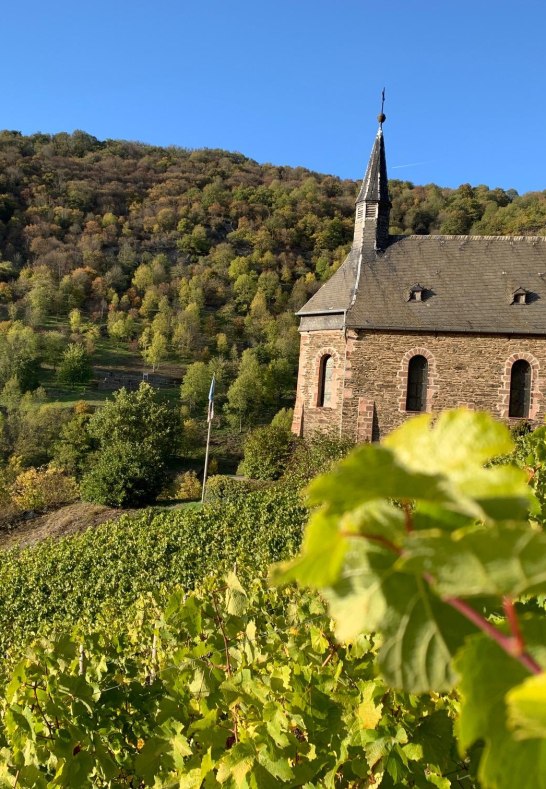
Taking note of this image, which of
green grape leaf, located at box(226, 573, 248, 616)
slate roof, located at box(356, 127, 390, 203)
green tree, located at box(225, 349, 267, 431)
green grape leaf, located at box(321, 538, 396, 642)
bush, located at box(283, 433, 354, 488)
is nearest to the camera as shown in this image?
green grape leaf, located at box(321, 538, 396, 642)

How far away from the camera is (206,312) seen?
206 ft

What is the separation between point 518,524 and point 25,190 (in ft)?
284

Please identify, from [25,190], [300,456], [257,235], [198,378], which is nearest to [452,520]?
[300,456]

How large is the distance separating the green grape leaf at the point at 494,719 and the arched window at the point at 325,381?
19095 mm

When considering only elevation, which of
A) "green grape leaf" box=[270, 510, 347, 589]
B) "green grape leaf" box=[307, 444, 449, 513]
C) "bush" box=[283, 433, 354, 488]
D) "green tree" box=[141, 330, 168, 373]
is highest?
"green tree" box=[141, 330, 168, 373]

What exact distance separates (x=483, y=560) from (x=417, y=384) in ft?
60.9

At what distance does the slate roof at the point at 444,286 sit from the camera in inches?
711

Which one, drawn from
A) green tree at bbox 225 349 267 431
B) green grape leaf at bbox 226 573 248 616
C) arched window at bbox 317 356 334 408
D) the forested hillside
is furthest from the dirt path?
green tree at bbox 225 349 267 431

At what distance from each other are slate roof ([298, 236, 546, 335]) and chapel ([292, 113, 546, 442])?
0.03 m

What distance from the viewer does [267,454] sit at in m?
18.9

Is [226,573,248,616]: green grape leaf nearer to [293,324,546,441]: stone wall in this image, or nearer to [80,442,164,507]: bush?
[80,442,164,507]: bush

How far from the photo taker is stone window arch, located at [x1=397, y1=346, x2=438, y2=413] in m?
18.2

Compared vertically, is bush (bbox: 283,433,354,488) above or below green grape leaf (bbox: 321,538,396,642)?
below

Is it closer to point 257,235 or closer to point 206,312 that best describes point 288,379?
point 206,312
